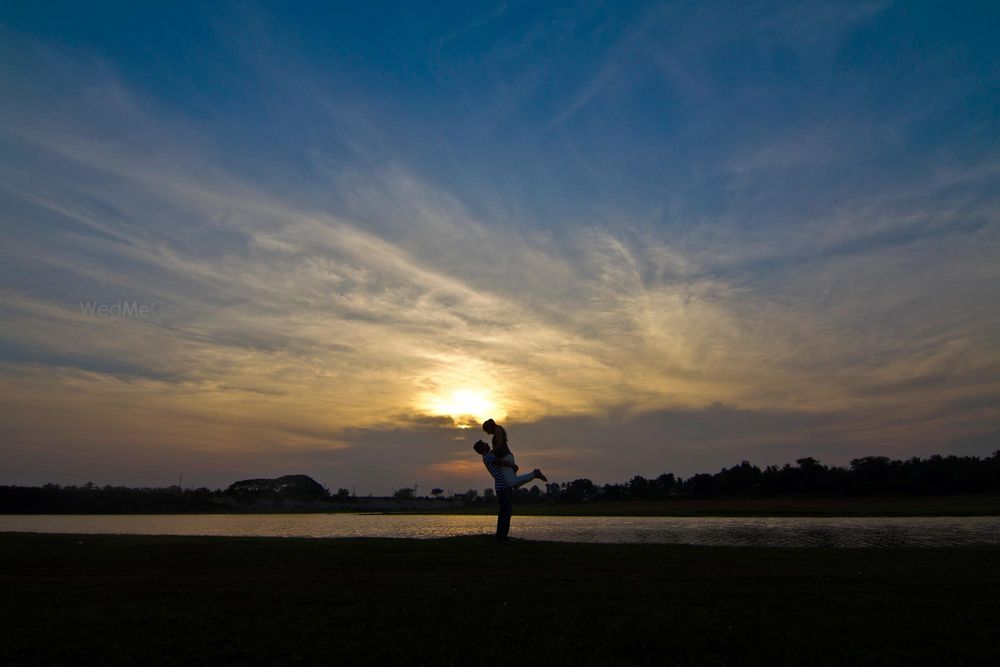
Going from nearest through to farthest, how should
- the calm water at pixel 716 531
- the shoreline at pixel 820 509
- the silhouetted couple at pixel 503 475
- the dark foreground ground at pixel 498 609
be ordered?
the dark foreground ground at pixel 498 609
the silhouetted couple at pixel 503 475
the calm water at pixel 716 531
the shoreline at pixel 820 509

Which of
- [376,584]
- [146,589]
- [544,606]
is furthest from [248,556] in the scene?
[544,606]

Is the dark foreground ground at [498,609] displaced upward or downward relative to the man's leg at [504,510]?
downward

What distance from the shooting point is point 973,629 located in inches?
430

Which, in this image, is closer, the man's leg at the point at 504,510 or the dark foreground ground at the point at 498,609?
the dark foreground ground at the point at 498,609

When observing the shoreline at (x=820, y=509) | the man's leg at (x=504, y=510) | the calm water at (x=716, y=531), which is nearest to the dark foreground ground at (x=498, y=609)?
the man's leg at (x=504, y=510)

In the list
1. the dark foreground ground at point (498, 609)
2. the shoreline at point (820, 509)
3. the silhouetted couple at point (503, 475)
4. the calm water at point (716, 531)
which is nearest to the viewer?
the dark foreground ground at point (498, 609)

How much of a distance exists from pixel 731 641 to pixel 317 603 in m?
7.99

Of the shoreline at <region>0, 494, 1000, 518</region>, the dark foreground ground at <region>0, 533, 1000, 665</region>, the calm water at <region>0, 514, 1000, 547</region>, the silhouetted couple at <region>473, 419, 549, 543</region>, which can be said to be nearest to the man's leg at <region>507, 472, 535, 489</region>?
the silhouetted couple at <region>473, 419, 549, 543</region>

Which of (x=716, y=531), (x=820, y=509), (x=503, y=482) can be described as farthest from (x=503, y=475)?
(x=820, y=509)

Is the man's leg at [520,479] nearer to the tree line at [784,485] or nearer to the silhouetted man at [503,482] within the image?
the silhouetted man at [503,482]

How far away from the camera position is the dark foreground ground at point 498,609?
9.98 meters

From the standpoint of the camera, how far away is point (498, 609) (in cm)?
1278

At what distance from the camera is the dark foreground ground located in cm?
998

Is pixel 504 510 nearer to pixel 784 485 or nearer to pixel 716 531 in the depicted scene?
pixel 716 531
